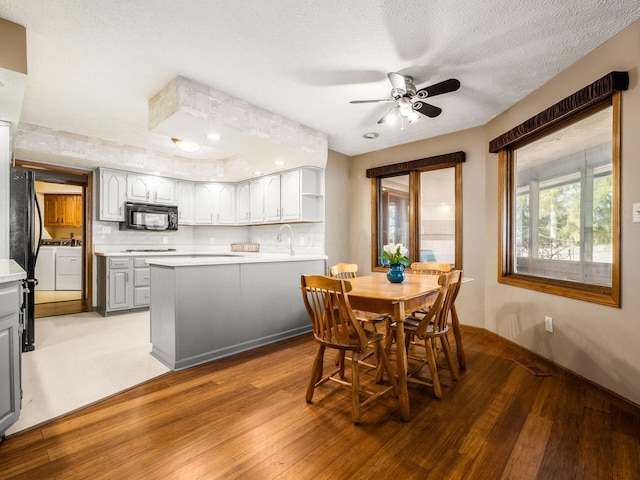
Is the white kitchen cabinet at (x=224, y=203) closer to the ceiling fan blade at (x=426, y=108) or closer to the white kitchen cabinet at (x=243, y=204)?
the white kitchen cabinet at (x=243, y=204)

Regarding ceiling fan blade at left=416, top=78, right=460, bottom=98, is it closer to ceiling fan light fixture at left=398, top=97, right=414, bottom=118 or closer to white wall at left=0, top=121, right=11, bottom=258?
ceiling fan light fixture at left=398, top=97, right=414, bottom=118

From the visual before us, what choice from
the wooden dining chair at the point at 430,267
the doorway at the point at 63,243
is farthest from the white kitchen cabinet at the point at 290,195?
the doorway at the point at 63,243

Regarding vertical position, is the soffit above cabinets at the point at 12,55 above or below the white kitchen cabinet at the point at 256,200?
above

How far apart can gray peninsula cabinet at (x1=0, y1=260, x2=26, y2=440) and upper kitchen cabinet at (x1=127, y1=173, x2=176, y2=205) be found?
368cm

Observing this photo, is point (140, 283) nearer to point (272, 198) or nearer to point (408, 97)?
point (272, 198)

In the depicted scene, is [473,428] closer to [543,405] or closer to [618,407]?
[543,405]

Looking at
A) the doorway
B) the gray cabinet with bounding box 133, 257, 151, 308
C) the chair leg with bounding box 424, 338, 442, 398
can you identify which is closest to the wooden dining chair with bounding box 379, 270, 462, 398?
the chair leg with bounding box 424, 338, 442, 398

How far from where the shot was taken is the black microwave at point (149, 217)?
5.00 meters

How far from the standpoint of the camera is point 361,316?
263cm

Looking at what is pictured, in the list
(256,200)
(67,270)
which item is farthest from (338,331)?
(67,270)

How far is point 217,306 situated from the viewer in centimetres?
299

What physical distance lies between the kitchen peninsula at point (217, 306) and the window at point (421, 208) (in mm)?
1821

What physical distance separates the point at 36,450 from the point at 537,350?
3.72 meters

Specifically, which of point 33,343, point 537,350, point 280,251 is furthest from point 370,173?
point 33,343
